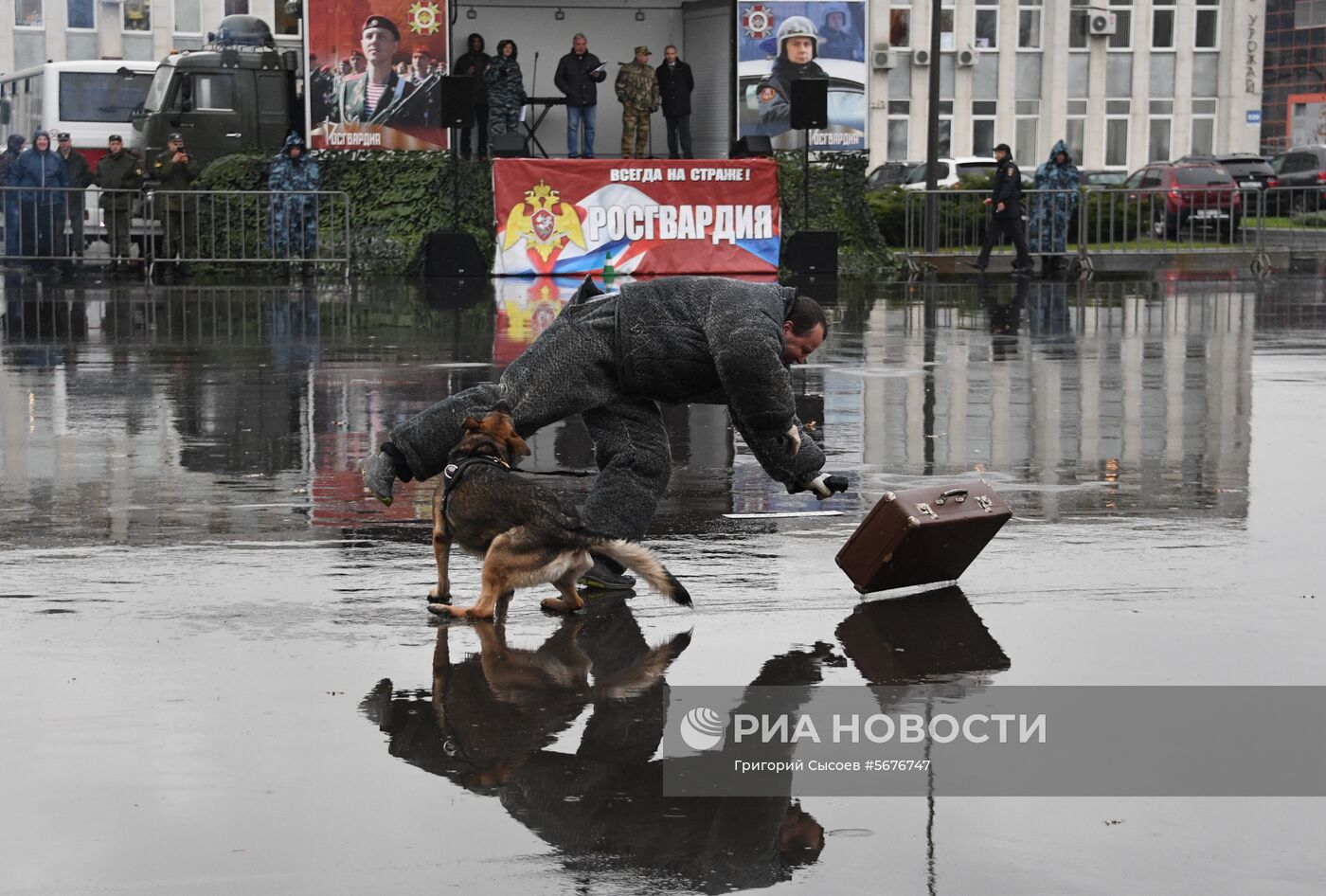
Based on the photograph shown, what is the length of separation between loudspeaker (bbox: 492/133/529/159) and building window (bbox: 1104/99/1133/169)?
44535mm

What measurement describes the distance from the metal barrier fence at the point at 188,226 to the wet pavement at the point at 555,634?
35.1ft

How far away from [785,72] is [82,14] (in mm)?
38190

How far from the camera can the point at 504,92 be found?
1048 inches

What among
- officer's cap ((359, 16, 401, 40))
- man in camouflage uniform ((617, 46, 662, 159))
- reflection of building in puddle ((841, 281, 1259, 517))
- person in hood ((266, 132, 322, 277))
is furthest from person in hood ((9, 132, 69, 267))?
reflection of building in puddle ((841, 281, 1259, 517))

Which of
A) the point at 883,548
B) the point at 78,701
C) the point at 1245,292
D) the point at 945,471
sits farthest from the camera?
the point at 1245,292

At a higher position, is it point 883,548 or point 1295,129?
point 1295,129

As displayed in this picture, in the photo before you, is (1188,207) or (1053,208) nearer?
(1053,208)

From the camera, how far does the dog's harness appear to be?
6.93 m

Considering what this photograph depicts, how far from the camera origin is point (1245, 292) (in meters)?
24.9

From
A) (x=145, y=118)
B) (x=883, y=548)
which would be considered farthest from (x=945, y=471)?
(x=145, y=118)

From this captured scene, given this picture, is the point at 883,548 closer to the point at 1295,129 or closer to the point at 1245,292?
the point at 1245,292

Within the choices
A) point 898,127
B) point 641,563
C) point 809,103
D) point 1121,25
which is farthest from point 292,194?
point 1121,25

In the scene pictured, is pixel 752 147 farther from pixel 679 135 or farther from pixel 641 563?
pixel 641 563

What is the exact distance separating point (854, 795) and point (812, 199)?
74.2 ft
